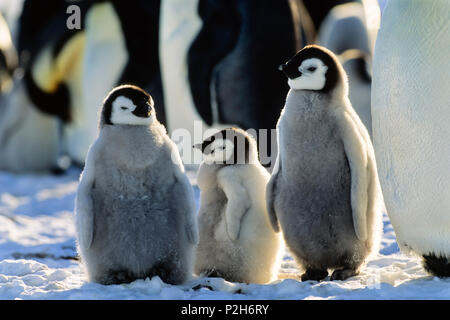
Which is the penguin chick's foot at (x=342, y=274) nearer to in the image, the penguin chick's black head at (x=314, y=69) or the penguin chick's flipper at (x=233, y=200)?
the penguin chick's flipper at (x=233, y=200)

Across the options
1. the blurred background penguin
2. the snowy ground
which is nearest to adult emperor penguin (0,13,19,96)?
the blurred background penguin

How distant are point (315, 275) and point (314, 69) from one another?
919 mm

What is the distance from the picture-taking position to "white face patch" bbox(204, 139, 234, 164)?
3666 millimetres

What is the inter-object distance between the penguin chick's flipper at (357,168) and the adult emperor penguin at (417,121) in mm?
110

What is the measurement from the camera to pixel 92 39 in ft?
27.2

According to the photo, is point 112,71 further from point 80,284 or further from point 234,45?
point 80,284

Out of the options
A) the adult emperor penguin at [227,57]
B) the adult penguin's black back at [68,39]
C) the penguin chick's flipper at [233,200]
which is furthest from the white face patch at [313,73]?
the adult penguin's black back at [68,39]

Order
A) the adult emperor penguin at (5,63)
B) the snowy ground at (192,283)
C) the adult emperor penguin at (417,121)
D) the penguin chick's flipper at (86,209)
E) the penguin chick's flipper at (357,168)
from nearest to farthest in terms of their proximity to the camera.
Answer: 1. the snowy ground at (192,283)
2. the penguin chick's flipper at (86,209)
3. the adult emperor penguin at (417,121)
4. the penguin chick's flipper at (357,168)
5. the adult emperor penguin at (5,63)

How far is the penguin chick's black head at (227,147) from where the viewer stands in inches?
144

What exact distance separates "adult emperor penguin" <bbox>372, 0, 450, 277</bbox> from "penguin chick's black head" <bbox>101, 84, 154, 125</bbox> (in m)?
1.02

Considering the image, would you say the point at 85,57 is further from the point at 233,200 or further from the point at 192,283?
the point at 192,283

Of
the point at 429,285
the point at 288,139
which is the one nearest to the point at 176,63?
the point at 288,139
